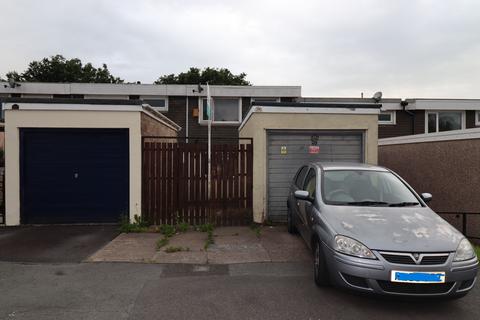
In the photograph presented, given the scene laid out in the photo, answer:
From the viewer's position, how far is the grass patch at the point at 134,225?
8.18m

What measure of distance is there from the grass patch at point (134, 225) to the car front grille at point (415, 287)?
18.4 feet

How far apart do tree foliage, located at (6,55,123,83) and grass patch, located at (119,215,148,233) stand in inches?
1198

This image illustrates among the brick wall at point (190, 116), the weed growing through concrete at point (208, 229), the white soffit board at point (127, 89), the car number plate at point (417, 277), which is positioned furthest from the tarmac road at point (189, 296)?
the white soffit board at point (127, 89)

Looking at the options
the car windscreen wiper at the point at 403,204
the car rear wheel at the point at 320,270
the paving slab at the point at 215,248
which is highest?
the car windscreen wiper at the point at 403,204

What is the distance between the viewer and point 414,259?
12.8 feet

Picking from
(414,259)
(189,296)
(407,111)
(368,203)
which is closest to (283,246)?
(368,203)

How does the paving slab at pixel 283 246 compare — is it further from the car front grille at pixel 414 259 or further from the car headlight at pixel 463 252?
the car headlight at pixel 463 252

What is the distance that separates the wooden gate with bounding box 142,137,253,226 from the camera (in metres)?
8.79

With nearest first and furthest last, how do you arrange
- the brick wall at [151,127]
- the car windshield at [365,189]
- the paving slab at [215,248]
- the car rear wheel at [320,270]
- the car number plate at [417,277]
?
1. the car number plate at [417,277]
2. the car rear wheel at [320,270]
3. the car windshield at [365,189]
4. the paving slab at [215,248]
5. the brick wall at [151,127]

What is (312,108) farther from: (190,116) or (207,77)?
(207,77)

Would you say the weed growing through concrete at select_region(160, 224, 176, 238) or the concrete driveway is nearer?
the concrete driveway

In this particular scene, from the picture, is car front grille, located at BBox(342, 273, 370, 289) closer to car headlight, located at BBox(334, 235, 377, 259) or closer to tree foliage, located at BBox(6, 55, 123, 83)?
car headlight, located at BBox(334, 235, 377, 259)

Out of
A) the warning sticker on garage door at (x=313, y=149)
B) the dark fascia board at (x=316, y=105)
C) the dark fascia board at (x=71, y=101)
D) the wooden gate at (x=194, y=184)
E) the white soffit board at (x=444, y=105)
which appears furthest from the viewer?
the white soffit board at (x=444, y=105)

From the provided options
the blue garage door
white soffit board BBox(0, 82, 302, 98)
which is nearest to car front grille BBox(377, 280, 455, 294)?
the blue garage door
